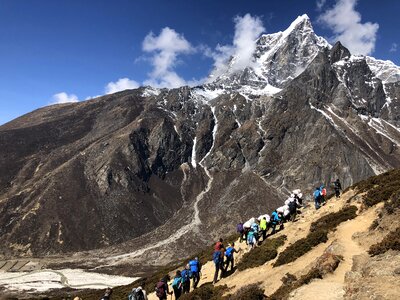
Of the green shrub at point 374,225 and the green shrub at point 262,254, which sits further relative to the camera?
the green shrub at point 262,254

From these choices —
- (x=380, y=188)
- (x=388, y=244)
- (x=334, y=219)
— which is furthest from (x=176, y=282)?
(x=380, y=188)

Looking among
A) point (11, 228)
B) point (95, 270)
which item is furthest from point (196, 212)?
point (11, 228)

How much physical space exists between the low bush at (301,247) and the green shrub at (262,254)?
1.71 meters

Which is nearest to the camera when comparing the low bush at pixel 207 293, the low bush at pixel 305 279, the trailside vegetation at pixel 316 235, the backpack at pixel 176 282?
the low bush at pixel 305 279

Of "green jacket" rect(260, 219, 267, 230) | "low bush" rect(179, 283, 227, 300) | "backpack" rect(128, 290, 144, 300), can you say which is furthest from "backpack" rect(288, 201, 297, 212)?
"backpack" rect(128, 290, 144, 300)

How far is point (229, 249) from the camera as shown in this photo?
28781 mm

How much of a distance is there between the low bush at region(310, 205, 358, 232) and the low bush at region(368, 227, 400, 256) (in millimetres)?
6613

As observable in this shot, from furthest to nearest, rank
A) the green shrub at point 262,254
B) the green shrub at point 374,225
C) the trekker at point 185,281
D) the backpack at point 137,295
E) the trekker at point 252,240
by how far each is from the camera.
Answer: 1. the trekker at point 252,240
2. the green shrub at point 262,254
3. the trekker at point 185,281
4. the green shrub at point 374,225
5. the backpack at point 137,295

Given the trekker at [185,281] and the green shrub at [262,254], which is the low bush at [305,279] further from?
the trekker at [185,281]

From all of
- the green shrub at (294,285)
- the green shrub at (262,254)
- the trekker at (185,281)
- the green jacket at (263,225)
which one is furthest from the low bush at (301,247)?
the trekker at (185,281)

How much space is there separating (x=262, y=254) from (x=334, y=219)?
623 cm

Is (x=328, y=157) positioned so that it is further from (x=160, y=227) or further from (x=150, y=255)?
(x=150, y=255)

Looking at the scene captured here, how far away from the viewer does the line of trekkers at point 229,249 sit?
27.2m

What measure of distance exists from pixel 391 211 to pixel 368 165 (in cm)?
18375
